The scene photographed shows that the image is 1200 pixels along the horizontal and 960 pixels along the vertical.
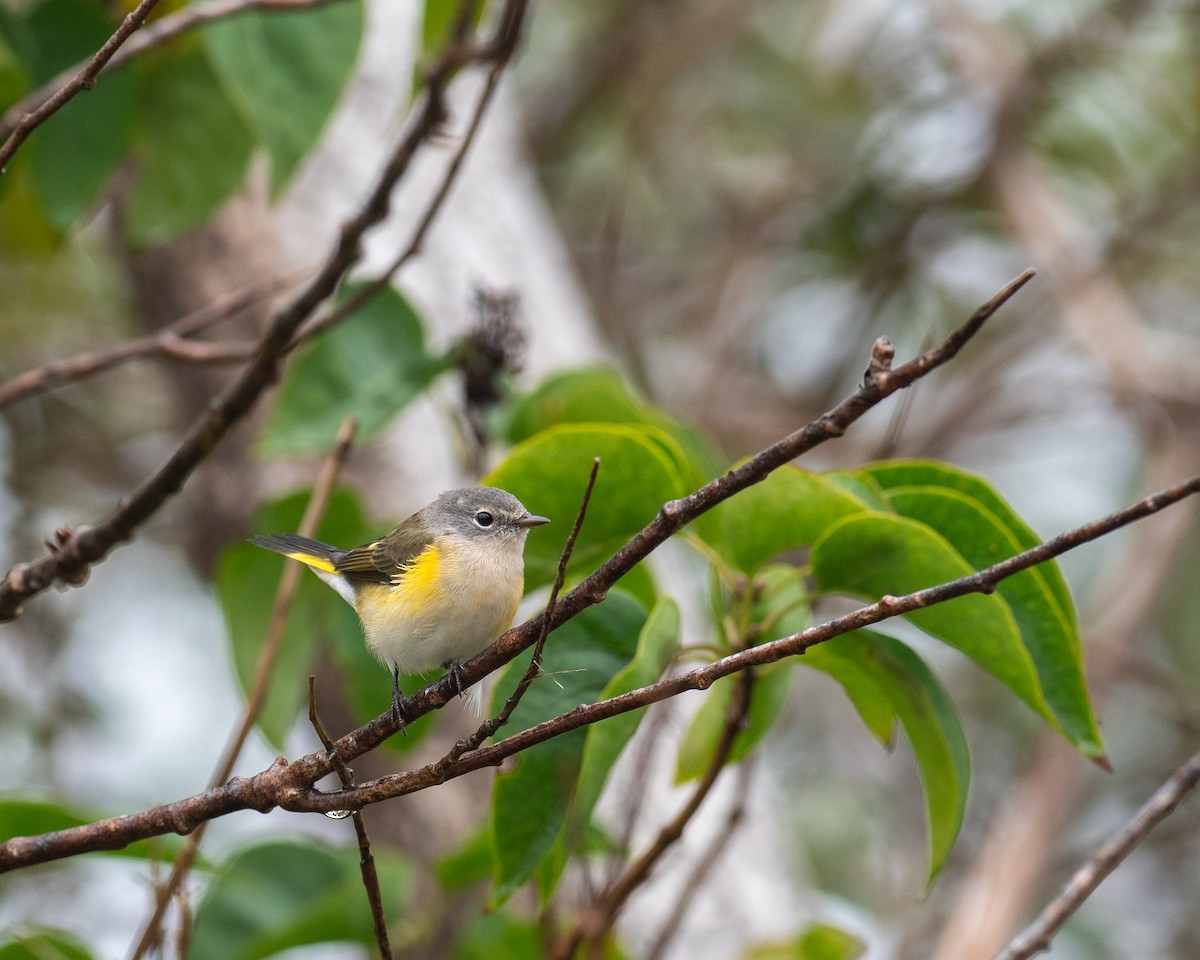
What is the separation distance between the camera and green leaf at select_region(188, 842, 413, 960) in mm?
1887

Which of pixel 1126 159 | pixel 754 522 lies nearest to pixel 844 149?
pixel 1126 159

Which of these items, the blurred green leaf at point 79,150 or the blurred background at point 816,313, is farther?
the blurred background at point 816,313

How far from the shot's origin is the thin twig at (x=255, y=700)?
4.89 feet

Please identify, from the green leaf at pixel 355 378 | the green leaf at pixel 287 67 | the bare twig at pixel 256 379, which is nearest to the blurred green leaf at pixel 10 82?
the green leaf at pixel 287 67

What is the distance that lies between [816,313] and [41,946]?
4.76 meters

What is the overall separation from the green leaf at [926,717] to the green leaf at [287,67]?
1094mm

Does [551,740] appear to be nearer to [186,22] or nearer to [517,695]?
[517,695]

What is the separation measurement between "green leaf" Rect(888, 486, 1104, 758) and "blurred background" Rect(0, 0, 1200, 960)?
1793mm

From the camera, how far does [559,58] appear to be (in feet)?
22.1

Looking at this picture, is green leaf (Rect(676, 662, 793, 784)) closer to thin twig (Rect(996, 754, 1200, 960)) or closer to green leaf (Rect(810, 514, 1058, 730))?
green leaf (Rect(810, 514, 1058, 730))

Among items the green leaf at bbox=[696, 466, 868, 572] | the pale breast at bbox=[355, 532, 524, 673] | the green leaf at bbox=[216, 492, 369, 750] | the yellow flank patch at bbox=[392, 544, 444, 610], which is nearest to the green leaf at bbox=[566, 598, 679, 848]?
the green leaf at bbox=[696, 466, 868, 572]

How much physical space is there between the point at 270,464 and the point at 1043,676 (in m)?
2.27

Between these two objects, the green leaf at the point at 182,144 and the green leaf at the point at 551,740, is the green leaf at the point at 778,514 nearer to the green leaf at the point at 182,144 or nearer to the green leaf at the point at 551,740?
the green leaf at the point at 551,740

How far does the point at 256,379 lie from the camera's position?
1688mm
